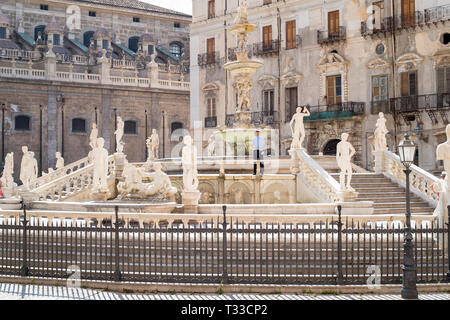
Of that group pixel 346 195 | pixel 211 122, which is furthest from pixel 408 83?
pixel 346 195

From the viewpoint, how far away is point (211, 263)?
424 inches

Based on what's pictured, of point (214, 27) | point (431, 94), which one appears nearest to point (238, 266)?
point (431, 94)

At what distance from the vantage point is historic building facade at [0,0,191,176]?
4072 cm

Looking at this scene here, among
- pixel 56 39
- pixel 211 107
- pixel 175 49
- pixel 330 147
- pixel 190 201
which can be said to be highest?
pixel 175 49

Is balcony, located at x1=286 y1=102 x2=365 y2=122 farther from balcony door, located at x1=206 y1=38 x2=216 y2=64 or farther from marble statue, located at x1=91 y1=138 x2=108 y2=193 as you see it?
marble statue, located at x1=91 y1=138 x2=108 y2=193

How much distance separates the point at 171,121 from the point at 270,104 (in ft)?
40.2

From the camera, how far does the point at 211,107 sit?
1560 inches

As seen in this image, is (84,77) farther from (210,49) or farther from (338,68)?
(338,68)

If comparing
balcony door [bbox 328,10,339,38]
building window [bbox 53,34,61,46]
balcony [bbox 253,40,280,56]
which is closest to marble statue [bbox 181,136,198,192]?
balcony door [bbox 328,10,339,38]

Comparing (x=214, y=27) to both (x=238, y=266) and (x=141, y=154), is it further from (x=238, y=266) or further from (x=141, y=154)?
(x=238, y=266)

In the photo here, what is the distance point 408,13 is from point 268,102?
9865mm

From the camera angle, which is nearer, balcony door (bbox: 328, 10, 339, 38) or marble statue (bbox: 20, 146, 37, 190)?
marble statue (bbox: 20, 146, 37, 190)

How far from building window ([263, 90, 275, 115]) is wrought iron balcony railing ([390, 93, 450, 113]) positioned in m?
8.04

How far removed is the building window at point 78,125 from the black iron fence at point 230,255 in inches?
1247
